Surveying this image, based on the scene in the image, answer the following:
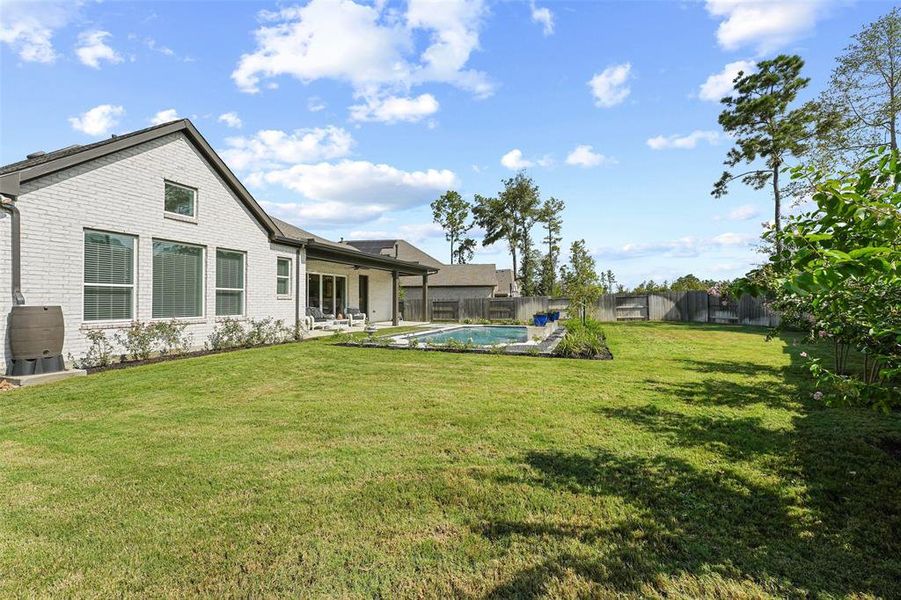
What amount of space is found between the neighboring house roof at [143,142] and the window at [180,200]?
104cm

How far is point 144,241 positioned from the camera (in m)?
8.99

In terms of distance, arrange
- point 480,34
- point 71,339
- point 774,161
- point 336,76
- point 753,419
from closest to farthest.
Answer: point 753,419
point 71,339
point 480,34
point 336,76
point 774,161

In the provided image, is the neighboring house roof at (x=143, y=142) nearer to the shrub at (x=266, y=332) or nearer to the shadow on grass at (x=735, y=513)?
the shrub at (x=266, y=332)

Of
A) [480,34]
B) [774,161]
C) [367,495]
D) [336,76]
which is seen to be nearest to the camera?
[367,495]

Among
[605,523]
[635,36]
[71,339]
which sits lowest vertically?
[605,523]

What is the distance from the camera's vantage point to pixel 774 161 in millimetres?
20328

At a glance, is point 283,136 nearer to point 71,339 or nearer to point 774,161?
point 71,339

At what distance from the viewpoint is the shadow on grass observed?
209cm

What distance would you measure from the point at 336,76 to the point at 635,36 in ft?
24.3

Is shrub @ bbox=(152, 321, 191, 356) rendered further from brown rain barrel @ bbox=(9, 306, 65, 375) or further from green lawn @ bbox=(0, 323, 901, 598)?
green lawn @ bbox=(0, 323, 901, 598)

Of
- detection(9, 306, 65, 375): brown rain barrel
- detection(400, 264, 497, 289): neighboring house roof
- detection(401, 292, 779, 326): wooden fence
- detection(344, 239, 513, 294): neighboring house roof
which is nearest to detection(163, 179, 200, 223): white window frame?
detection(9, 306, 65, 375): brown rain barrel

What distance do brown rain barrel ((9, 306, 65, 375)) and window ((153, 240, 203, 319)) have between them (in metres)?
2.25

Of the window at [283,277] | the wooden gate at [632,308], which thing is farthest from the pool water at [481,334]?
the wooden gate at [632,308]

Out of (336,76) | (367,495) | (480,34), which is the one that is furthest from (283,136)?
(367,495)
